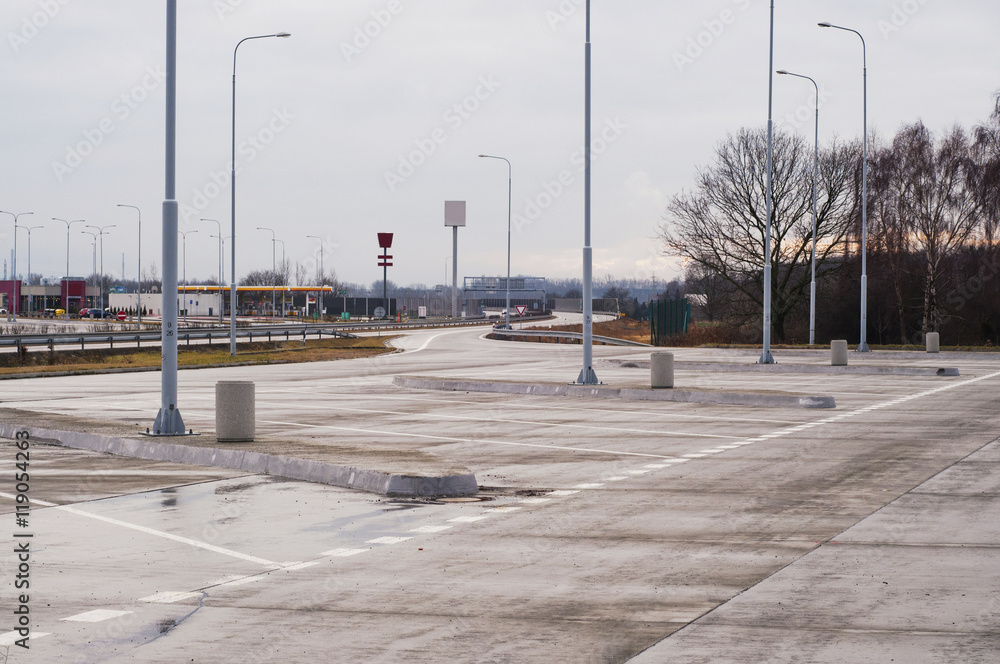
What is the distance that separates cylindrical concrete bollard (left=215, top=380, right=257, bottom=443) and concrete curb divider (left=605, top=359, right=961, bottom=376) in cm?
2543

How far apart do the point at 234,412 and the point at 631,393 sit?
12660 millimetres

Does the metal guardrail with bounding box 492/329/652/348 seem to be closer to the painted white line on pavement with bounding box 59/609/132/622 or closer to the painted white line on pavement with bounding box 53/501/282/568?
the painted white line on pavement with bounding box 53/501/282/568

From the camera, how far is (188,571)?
8.08 meters

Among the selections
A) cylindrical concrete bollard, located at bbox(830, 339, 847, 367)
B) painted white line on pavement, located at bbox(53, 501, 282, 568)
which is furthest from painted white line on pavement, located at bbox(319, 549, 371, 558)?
cylindrical concrete bollard, located at bbox(830, 339, 847, 367)

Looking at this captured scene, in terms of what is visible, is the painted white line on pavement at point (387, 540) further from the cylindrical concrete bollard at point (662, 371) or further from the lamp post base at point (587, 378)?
the lamp post base at point (587, 378)

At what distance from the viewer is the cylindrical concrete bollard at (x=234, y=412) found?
1500cm

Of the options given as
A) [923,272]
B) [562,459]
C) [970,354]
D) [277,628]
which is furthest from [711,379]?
[923,272]

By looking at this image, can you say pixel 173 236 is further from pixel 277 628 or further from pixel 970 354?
pixel 970 354

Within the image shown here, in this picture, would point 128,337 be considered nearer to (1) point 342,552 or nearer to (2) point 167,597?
(1) point 342,552

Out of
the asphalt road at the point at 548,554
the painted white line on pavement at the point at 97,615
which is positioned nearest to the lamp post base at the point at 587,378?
the asphalt road at the point at 548,554

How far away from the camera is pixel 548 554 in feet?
28.7

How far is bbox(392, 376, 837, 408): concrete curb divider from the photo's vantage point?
77.2 feet

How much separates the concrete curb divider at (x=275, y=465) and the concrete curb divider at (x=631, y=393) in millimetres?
13001

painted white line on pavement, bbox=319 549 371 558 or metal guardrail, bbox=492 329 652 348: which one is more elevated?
metal guardrail, bbox=492 329 652 348
